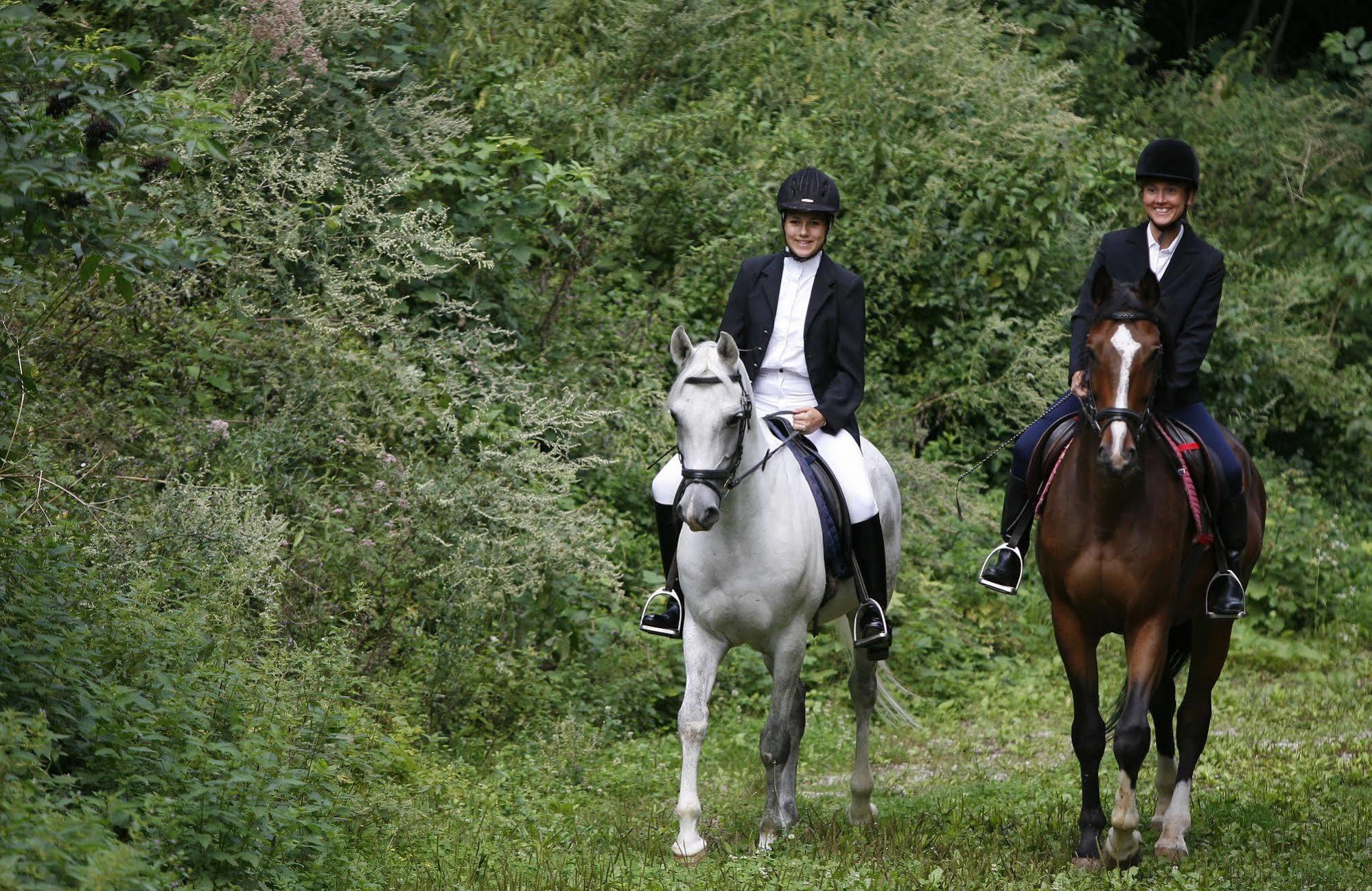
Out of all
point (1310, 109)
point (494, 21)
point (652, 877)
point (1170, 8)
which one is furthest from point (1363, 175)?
point (652, 877)

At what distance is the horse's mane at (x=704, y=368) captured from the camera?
662cm

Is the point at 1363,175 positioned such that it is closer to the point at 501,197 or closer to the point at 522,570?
the point at 501,197

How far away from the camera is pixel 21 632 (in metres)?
5.90

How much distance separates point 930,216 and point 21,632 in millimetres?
11348

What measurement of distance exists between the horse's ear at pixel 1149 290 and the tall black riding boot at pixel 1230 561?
1.18 m

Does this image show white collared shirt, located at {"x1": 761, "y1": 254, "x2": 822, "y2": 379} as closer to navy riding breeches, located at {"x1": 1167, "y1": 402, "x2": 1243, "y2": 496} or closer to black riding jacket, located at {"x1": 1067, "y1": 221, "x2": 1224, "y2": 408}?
black riding jacket, located at {"x1": 1067, "y1": 221, "x2": 1224, "y2": 408}

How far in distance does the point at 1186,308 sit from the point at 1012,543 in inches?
59.6

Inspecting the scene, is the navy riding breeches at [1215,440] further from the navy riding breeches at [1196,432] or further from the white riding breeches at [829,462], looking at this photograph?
the white riding breeches at [829,462]

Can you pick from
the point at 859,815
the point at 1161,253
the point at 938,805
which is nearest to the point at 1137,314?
the point at 1161,253

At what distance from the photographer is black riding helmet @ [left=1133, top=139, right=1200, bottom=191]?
7496 mm

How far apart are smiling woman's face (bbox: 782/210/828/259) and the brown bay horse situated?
1628mm

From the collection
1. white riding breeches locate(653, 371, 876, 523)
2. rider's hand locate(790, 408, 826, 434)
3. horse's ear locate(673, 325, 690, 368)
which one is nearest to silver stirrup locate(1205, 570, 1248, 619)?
white riding breeches locate(653, 371, 876, 523)

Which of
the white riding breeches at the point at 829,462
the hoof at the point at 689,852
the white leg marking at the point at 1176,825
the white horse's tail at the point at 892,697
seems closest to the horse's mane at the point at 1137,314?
the white riding breeches at the point at 829,462

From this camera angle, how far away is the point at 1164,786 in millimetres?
7844
